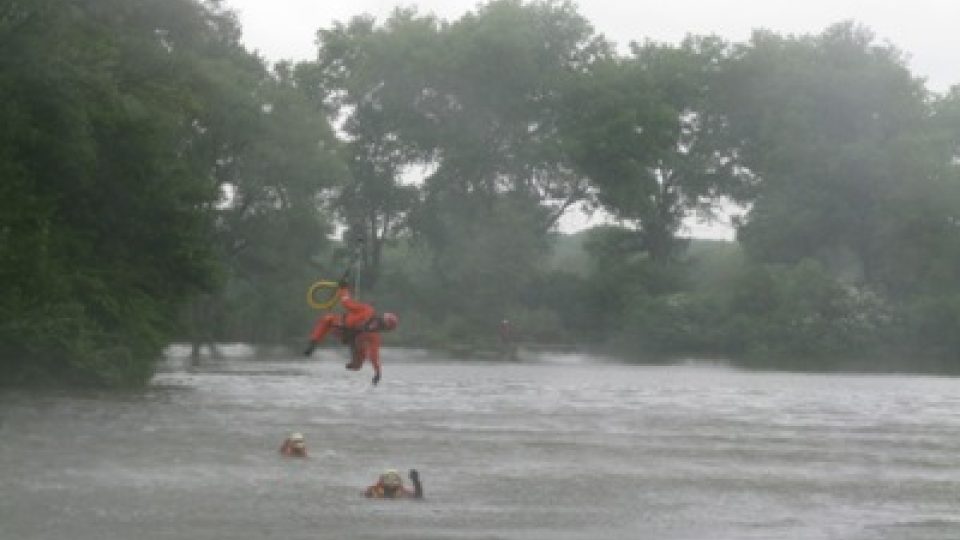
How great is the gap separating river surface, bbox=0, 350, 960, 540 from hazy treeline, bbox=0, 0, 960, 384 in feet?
81.2

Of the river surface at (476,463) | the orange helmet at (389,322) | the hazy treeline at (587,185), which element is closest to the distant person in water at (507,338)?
the hazy treeline at (587,185)

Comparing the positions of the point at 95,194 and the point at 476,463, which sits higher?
the point at 95,194

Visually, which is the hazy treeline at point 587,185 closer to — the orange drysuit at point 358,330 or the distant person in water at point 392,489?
the orange drysuit at point 358,330

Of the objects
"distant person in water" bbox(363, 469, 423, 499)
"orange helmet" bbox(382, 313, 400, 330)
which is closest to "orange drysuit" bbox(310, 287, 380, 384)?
"orange helmet" bbox(382, 313, 400, 330)

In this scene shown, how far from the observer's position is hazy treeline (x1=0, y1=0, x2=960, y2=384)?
72.9 metres

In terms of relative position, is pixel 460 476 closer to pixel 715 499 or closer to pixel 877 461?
pixel 715 499

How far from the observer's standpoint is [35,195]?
3962 cm

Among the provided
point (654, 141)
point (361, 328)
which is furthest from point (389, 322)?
point (654, 141)

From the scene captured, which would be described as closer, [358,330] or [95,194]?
[358,330]

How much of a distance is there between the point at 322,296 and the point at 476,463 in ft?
13.9

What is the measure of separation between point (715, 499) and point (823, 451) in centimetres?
774

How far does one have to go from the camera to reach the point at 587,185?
9425 cm

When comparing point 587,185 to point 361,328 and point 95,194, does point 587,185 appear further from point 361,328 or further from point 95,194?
point 361,328

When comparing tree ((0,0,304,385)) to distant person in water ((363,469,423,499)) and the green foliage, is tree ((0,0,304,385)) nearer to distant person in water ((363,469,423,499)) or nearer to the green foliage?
the green foliage
